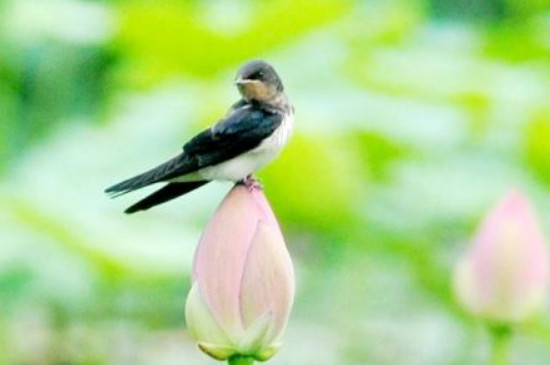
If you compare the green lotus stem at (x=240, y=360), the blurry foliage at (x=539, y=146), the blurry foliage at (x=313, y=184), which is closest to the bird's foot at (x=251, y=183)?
the green lotus stem at (x=240, y=360)

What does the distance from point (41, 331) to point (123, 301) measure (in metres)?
0.49

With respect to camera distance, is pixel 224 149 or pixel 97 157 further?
pixel 97 157

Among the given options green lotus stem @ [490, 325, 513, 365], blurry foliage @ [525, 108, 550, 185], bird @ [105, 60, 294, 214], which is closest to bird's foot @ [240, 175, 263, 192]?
bird @ [105, 60, 294, 214]

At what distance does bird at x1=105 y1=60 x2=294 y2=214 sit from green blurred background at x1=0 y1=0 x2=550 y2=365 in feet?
4.79

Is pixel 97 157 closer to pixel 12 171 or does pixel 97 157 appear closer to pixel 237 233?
pixel 12 171

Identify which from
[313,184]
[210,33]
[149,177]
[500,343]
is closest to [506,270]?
[500,343]

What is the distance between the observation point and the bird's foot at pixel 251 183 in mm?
1391

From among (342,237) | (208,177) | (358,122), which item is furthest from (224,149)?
(358,122)

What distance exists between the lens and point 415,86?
3.73 metres

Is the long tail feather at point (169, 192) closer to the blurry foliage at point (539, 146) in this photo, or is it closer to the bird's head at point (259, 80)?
the bird's head at point (259, 80)

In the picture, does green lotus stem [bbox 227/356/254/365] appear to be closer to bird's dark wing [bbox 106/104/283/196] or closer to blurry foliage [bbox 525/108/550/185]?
bird's dark wing [bbox 106/104/283/196]

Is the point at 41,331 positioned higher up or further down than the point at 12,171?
further down

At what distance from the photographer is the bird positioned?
135 centimetres

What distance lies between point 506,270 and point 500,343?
8 centimetres
